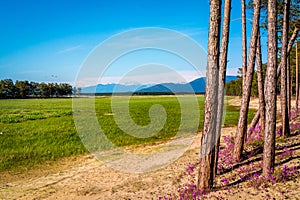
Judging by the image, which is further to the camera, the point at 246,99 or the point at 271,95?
the point at 246,99

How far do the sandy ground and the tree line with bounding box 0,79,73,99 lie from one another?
145 m

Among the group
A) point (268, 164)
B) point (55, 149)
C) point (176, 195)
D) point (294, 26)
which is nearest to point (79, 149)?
point (55, 149)

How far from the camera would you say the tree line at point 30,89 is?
463 ft

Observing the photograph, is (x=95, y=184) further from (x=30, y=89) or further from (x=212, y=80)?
(x=30, y=89)

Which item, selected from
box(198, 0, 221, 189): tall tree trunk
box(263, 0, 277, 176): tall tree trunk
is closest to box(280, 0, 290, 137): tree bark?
box(263, 0, 277, 176): tall tree trunk

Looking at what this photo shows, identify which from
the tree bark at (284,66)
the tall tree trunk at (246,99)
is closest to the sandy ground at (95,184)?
the tall tree trunk at (246,99)

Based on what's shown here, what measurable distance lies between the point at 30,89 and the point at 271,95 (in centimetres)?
16945

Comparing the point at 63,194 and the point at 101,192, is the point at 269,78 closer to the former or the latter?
the point at 101,192

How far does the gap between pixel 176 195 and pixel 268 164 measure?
8.81ft

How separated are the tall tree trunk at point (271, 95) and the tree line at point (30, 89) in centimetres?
15178

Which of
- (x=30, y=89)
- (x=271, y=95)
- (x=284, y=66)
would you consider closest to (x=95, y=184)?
(x=271, y=95)

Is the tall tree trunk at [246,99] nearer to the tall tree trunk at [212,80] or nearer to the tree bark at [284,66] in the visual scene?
the tree bark at [284,66]

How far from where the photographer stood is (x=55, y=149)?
51.5 ft

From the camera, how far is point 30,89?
519ft
